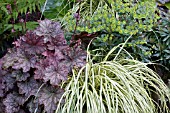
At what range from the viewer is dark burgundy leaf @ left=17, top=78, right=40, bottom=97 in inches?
74.3

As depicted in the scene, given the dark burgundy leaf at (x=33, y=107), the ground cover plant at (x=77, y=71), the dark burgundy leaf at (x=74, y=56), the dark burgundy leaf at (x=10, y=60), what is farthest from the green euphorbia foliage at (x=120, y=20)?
the dark burgundy leaf at (x=33, y=107)

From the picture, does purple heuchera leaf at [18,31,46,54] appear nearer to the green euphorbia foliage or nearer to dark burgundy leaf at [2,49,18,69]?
dark burgundy leaf at [2,49,18,69]

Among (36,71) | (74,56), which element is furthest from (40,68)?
(74,56)

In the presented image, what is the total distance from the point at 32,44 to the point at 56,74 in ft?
0.84

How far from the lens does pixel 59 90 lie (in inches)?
74.4

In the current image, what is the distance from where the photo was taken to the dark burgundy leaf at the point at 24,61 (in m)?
1.87

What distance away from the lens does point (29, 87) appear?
6.26 feet

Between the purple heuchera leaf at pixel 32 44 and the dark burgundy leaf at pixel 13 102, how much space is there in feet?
0.93

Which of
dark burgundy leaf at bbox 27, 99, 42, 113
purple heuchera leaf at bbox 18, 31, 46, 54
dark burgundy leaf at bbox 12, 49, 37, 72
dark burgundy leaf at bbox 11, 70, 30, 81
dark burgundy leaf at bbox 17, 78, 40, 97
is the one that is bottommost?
dark burgundy leaf at bbox 27, 99, 42, 113

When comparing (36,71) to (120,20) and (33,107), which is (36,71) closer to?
(33,107)

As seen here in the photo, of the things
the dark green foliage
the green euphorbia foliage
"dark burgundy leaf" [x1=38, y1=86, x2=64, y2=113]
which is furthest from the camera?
the dark green foliage

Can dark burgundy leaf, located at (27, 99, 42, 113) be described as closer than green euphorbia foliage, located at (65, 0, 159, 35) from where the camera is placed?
Yes

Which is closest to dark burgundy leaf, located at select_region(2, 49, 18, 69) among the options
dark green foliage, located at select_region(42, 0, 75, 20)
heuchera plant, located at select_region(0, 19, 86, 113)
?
heuchera plant, located at select_region(0, 19, 86, 113)

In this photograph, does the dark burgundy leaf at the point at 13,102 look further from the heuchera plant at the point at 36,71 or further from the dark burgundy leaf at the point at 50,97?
the dark burgundy leaf at the point at 50,97
